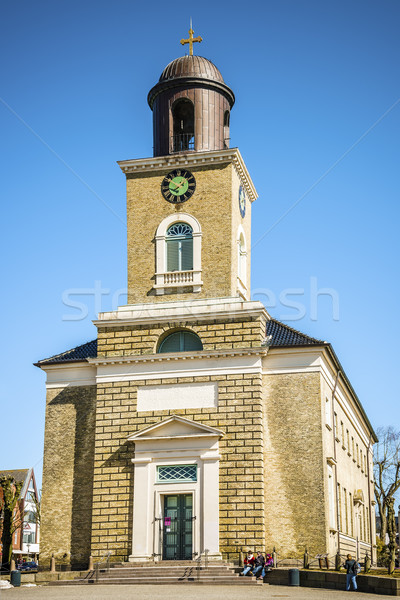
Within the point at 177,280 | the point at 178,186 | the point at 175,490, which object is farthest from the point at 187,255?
the point at 175,490

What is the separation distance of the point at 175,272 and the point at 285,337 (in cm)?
582

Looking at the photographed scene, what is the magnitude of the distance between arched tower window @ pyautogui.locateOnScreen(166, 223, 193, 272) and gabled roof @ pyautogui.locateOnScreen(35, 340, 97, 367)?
17.7ft

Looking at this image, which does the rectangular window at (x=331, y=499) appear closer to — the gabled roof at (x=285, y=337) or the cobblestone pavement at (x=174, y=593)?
the gabled roof at (x=285, y=337)

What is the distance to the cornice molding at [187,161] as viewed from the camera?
36.7 m

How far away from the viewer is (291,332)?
35500 millimetres

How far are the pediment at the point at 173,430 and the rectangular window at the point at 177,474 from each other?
1.36 m

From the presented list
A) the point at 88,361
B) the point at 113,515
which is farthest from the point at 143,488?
the point at 88,361

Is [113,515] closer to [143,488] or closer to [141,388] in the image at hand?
[143,488]

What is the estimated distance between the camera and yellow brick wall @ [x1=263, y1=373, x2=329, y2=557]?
104 ft

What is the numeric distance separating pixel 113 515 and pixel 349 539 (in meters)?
12.4

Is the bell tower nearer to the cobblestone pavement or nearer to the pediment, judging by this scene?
the pediment

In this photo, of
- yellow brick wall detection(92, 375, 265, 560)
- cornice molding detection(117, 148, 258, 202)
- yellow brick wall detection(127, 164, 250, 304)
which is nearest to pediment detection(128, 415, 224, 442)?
yellow brick wall detection(92, 375, 265, 560)

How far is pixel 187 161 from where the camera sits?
3706cm

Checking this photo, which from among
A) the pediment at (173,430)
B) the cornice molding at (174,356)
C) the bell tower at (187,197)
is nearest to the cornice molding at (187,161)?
the bell tower at (187,197)
